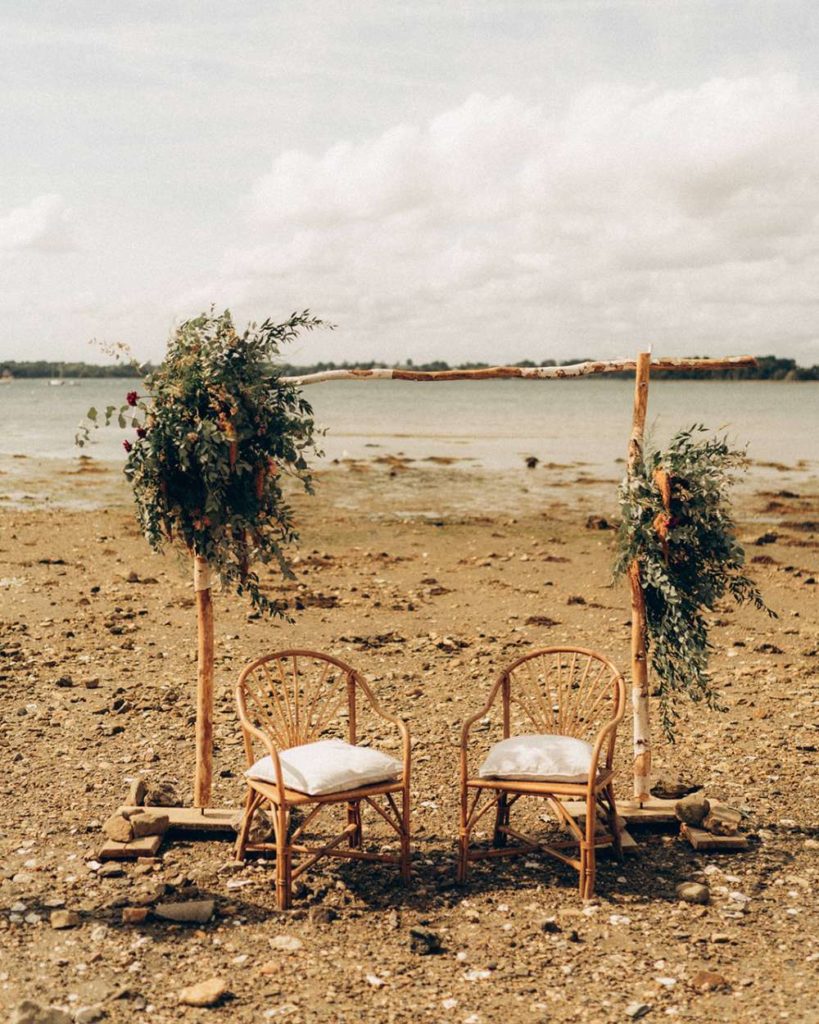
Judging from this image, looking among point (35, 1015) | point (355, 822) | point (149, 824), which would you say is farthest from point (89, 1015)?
point (355, 822)

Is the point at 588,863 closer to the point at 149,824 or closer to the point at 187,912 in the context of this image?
the point at 187,912

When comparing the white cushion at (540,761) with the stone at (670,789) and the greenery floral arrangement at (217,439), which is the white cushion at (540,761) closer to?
the stone at (670,789)

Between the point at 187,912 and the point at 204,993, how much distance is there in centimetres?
77

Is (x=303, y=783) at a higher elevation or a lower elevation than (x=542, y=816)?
higher

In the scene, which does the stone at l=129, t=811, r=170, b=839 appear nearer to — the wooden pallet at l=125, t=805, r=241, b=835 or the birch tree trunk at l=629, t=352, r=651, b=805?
the wooden pallet at l=125, t=805, r=241, b=835

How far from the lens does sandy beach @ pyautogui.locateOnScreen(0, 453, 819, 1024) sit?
15.7 ft

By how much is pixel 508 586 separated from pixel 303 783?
9.27 metres

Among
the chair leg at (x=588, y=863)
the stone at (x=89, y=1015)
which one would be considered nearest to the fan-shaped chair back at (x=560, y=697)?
the chair leg at (x=588, y=863)

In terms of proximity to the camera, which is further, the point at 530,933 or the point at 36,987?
the point at 530,933

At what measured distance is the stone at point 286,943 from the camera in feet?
16.8

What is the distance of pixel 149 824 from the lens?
6285mm

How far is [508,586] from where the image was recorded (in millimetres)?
→ 14523

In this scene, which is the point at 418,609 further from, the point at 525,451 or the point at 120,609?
the point at 525,451

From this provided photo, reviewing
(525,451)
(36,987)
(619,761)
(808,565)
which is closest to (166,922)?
(36,987)
